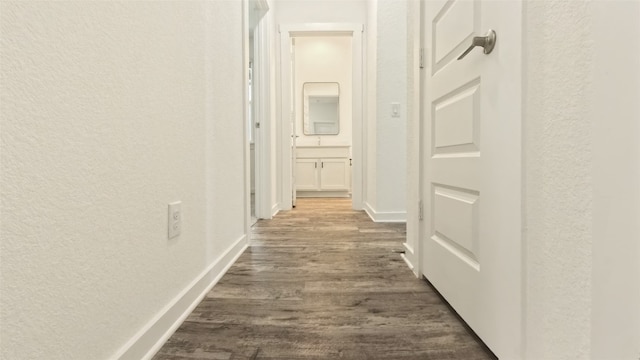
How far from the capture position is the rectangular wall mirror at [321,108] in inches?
228

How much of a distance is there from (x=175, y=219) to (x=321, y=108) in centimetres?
492

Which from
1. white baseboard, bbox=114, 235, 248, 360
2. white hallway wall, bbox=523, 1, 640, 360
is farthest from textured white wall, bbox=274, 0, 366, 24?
white hallway wall, bbox=523, 1, 640, 360

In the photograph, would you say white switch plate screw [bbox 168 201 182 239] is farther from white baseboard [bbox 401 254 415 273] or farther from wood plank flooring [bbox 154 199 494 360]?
white baseboard [bbox 401 254 415 273]

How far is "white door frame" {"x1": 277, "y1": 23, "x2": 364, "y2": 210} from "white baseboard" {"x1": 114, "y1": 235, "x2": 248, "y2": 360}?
7.52 feet

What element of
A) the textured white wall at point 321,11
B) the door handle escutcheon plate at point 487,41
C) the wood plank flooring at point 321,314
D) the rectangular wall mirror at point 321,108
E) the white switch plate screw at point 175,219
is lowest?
the wood plank flooring at point 321,314

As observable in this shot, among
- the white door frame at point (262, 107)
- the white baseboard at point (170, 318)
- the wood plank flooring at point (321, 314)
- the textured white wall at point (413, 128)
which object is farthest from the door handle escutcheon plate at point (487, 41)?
the white door frame at point (262, 107)

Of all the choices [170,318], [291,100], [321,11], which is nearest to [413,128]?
[170,318]

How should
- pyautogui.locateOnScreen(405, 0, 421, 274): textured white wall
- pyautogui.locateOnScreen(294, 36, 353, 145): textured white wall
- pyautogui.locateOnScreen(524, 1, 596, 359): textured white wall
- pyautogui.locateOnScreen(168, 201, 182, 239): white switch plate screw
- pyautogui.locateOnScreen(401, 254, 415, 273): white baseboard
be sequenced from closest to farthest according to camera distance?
pyautogui.locateOnScreen(524, 1, 596, 359): textured white wall → pyautogui.locateOnScreen(168, 201, 182, 239): white switch plate screw → pyautogui.locateOnScreen(405, 0, 421, 274): textured white wall → pyautogui.locateOnScreen(401, 254, 415, 273): white baseboard → pyautogui.locateOnScreen(294, 36, 353, 145): textured white wall

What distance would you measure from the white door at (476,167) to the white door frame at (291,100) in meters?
2.40

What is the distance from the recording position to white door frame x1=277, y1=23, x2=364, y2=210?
3777 millimetres

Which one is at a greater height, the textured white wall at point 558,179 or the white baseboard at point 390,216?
the textured white wall at point 558,179

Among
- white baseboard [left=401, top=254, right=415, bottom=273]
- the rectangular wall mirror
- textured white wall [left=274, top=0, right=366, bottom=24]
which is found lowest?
white baseboard [left=401, top=254, right=415, bottom=273]

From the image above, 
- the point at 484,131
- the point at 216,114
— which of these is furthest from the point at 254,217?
the point at 484,131

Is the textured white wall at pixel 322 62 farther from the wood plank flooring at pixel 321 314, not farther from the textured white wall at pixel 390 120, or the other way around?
the wood plank flooring at pixel 321 314
